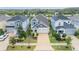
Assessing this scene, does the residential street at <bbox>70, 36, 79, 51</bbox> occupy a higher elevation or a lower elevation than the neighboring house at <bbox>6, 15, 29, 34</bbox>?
lower

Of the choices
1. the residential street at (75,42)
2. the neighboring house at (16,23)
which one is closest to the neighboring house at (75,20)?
the residential street at (75,42)

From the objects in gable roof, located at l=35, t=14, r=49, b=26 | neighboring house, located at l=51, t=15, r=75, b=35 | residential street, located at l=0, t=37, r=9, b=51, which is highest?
gable roof, located at l=35, t=14, r=49, b=26

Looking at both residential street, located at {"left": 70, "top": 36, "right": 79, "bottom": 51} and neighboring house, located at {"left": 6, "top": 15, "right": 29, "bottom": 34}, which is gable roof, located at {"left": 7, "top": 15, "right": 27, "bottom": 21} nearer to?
neighboring house, located at {"left": 6, "top": 15, "right": 29, "bottom": 34}

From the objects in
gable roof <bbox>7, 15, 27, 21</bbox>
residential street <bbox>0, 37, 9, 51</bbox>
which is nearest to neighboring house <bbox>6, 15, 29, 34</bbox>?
gable roof <bbox>7, 15, 27, 21</bbox>

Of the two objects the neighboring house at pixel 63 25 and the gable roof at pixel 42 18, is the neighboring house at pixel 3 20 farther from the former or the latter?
the neighboring house at pixel 63 25

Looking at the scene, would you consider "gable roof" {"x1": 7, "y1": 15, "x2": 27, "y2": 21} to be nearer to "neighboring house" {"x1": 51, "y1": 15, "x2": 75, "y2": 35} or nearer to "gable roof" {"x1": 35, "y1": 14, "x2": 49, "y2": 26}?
"gable roof" {"x1": 35, "y1": 14, "x2": 49, "y2": 26}
